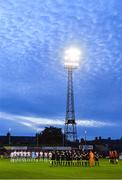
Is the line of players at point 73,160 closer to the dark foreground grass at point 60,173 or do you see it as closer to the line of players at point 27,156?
the dark foreground grass at point 60,173

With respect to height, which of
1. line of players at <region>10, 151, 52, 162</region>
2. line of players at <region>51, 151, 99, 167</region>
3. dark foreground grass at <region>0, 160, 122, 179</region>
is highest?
line of players at <region>10, 151, 52, 162</region>

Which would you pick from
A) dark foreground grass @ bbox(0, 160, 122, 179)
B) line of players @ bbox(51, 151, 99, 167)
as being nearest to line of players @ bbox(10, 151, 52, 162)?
line of players @ bbox(51, 151, 99, 167)

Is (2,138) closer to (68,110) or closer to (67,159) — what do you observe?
(68,110)

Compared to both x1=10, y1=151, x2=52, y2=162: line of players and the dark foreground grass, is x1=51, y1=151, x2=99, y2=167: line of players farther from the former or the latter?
x1=10, y1=151, x2=52, y2=162: line of players

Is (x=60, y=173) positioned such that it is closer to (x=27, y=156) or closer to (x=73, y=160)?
(x=73, y=160)

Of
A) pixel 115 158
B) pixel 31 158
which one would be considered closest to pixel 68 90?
pixel 31 158

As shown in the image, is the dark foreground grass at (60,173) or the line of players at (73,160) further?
the line of players at (73,160)

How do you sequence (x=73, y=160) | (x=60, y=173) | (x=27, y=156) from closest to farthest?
(x=60, y=173) < (x=73, y=160) < (x=27, y=156)

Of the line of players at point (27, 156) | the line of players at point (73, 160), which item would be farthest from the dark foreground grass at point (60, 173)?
the line of players at point (27, 156)

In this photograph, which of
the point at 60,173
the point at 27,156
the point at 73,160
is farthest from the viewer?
the point at 27,156

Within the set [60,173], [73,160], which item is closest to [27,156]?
[73,160]

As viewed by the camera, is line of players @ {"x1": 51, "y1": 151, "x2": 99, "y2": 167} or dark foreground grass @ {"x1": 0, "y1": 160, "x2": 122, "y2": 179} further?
line of players @ {"x1": 51, "y1": 151, "x2": 99, "y2": 167}

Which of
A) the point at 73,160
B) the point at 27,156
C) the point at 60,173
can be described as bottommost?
the point at 60,173

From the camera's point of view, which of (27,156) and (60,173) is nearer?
(60,173)
